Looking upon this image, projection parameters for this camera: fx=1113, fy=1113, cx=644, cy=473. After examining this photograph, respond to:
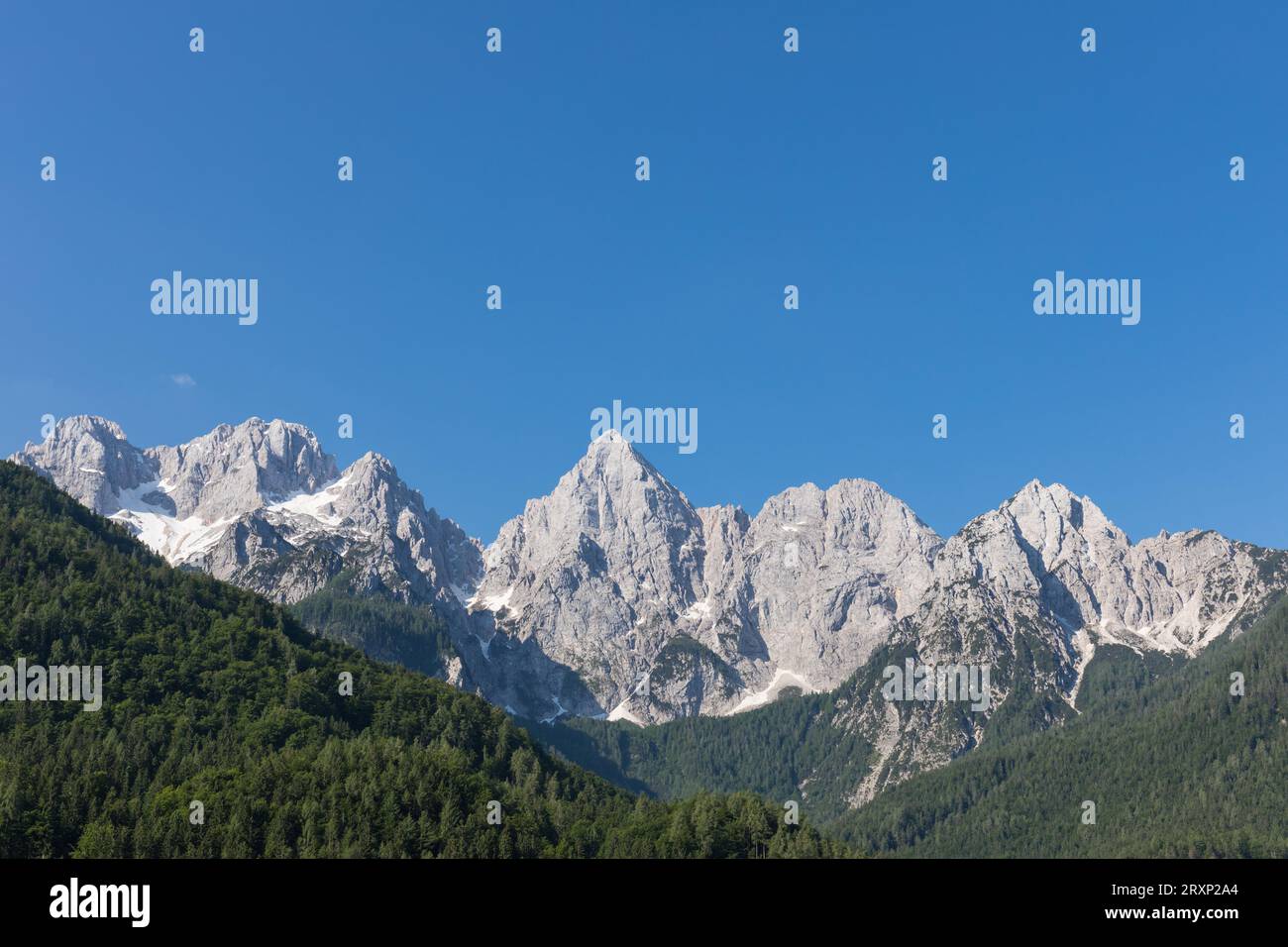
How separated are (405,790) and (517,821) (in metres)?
17.5
